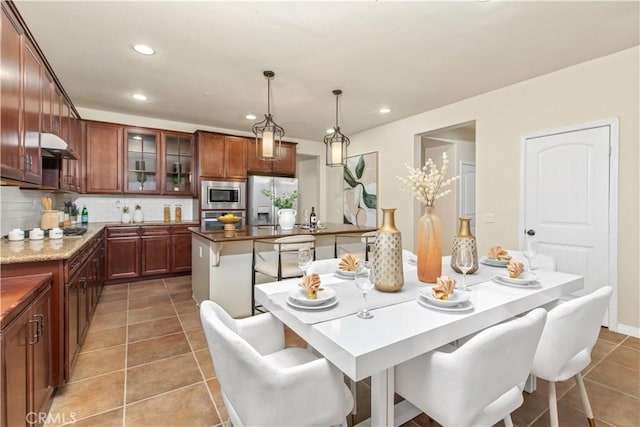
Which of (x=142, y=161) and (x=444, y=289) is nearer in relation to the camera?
(x=444, y=289)

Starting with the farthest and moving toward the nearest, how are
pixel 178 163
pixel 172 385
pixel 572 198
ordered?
pixel 178 163 → pixel 572 198 → pixel 172 385

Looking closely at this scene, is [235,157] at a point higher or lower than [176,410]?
higher

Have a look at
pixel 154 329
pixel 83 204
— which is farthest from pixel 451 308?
pixel 83 204

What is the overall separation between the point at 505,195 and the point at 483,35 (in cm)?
192

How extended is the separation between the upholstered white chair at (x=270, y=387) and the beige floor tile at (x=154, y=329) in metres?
2.02

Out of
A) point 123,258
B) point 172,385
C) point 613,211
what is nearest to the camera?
point 172,385

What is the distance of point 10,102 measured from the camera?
5.72 ft

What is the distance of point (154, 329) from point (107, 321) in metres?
0.61

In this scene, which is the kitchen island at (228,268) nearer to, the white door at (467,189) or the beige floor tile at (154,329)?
the beige floor tile at (154,329)

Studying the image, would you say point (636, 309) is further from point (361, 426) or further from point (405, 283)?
point (361, 426)

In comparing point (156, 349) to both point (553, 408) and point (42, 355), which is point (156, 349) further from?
point (553, 408)

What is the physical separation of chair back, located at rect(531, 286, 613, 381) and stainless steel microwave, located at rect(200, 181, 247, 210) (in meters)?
4.65

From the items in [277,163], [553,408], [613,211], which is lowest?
[553,408]

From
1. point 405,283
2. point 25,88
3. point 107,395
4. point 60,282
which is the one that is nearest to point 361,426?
point 405,283
